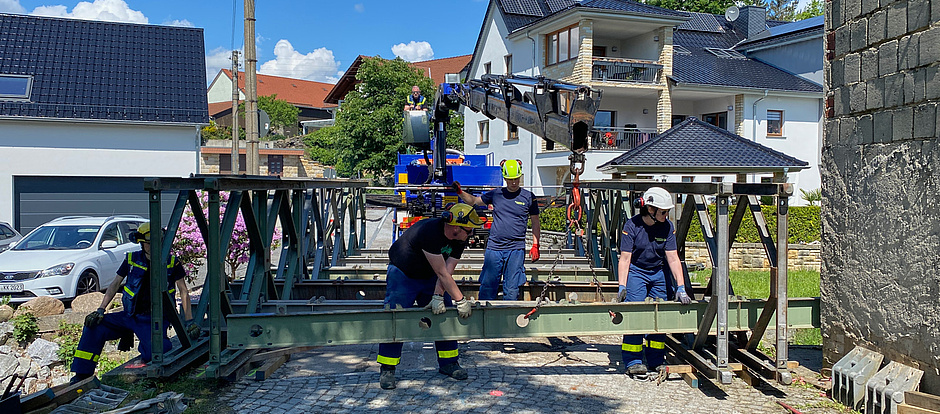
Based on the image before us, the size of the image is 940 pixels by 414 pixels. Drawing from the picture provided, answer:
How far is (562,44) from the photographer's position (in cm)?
2814

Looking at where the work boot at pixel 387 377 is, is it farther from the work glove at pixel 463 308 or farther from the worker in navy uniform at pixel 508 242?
the worker in navy uniform at pixel 508 242

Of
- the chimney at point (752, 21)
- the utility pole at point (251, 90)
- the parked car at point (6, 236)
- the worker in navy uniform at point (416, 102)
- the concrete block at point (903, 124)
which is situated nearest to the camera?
the concrete block at point (903, 124)

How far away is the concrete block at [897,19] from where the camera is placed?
17.9 feet

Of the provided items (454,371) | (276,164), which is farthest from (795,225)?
(276,164)

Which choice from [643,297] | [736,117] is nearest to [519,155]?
[736,117]

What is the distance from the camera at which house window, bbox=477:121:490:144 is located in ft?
112

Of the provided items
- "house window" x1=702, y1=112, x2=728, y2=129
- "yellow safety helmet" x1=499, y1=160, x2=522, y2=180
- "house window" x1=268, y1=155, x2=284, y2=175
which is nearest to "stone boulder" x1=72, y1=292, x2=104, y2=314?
"yellow safety helmet" x1=499, y1=160, x2=522, y2=180

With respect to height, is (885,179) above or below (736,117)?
below

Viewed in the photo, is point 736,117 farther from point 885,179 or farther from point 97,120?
point 885,179

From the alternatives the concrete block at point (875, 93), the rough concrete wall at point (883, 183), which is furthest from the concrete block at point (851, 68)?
the concrete block at point (875, 93)

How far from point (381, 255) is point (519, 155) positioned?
19.2 metres

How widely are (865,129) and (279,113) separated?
6333cm

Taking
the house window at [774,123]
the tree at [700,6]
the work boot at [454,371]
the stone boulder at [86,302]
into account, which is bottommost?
the stone boulder at [86,302]

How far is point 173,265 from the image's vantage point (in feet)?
20.0
